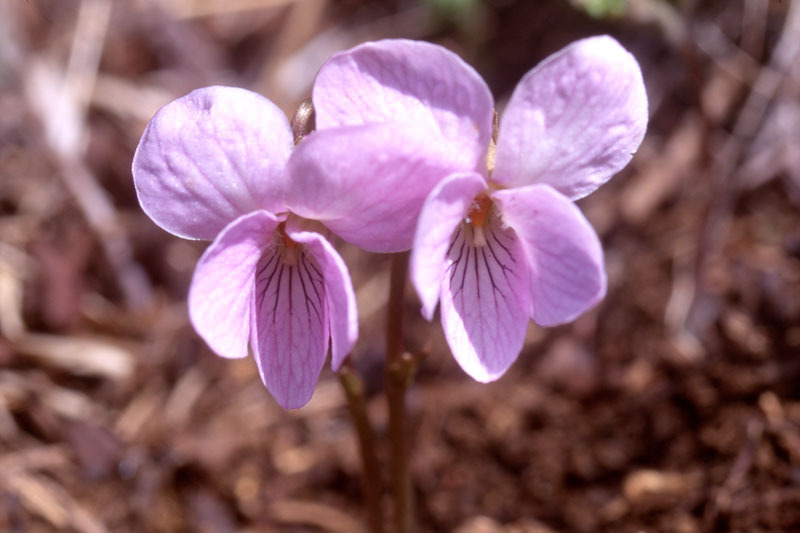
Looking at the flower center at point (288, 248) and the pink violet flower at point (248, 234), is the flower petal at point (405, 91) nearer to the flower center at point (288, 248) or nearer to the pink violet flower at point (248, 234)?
the pink violet flower at point (248, 234)

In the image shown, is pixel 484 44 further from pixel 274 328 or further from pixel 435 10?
pixel 274 328

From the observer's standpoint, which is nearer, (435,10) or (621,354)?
(621,354)

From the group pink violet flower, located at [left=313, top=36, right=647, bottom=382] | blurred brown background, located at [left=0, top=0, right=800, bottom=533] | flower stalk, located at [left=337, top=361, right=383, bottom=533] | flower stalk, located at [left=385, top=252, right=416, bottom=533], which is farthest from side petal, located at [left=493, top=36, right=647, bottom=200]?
blurred brown background, located at [left=0, top=0, right=800, bottom=533]

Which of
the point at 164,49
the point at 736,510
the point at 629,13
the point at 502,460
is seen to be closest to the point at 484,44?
the point at 629,13

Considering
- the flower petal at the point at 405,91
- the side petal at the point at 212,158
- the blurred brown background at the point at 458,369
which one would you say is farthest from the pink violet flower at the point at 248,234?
the blurred brown background at the point at 458,369

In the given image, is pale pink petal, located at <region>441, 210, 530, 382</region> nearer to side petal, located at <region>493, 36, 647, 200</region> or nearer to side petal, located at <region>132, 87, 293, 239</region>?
side petal, located at <region>493, 36, 647, 200</region>

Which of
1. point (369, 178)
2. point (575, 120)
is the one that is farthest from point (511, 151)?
point (369, 178)

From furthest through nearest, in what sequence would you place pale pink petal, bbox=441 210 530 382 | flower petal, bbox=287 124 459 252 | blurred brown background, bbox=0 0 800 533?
blurred brown background, bbox=0 0 800 533
pale pink petal, bbox=441 210 530 382
flower petal, bbox=287 124 459 252

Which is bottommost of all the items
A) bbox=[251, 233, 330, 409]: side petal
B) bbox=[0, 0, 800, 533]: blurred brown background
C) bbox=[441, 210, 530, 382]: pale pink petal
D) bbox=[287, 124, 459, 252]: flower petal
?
bbox=[0, 0, 800, 533]: blurred brown background

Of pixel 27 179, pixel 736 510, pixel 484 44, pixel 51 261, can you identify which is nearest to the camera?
pixel 736 510
